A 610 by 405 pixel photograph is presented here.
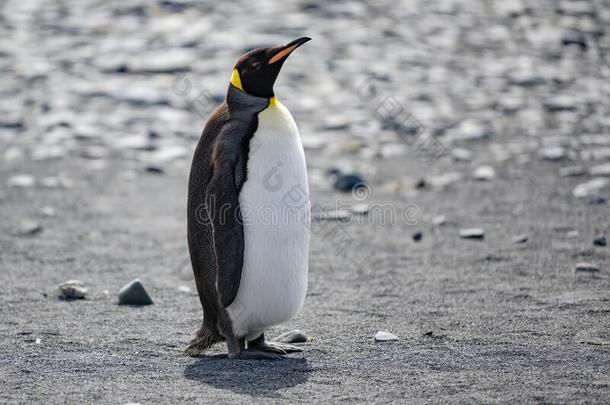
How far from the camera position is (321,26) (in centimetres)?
1274

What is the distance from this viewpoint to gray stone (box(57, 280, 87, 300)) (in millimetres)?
5203

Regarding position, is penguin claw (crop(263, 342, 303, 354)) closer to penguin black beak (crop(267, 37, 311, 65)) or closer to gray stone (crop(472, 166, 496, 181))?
penguin black beak (crop(267, 37, 311, 65))

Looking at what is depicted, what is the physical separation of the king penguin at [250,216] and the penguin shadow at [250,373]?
0.27 feet

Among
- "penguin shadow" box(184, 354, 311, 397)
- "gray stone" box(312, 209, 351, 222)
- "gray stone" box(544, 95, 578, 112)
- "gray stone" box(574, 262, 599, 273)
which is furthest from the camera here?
"gray stone" box(544, 95, 578, 112)

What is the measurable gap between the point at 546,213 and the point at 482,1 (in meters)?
7.81

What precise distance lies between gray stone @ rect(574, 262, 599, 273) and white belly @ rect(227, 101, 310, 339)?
1.96 metres

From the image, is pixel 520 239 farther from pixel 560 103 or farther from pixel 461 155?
pixel 560 103

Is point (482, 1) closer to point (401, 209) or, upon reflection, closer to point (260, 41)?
point (260, 41)

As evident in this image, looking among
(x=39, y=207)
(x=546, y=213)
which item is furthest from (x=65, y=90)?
(x=546, y=213)

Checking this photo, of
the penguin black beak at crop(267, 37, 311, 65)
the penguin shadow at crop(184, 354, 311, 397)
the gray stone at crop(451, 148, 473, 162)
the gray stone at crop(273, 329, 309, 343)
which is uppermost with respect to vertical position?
the penguin black beak at crop(267, 37, 311, 65)

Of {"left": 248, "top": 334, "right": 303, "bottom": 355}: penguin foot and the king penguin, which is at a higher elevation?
the king penguin

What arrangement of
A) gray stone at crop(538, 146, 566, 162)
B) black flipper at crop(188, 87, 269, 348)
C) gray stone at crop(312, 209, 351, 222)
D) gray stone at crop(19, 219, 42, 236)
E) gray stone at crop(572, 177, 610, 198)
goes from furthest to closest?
gray stone at crop(538, 146, 566, 162), gray stone at crop(572, 177, 610, 198), gray stone at crop(312, 209, 351, 222), gray stone at crop(19, 219, 42, 236), black flipper at crop(188, 87, 269, 348)

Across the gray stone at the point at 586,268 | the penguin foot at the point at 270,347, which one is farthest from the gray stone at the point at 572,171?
the penguin foot at the point at 270,347

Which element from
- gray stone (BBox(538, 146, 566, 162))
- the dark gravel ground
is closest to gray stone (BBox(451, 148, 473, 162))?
the dark gravel ground
